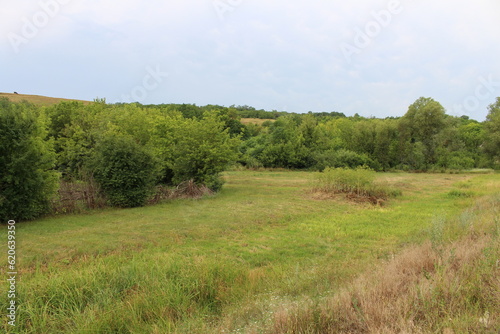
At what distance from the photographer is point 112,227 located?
11.8 meters

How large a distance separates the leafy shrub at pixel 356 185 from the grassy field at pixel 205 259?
1.41 metres

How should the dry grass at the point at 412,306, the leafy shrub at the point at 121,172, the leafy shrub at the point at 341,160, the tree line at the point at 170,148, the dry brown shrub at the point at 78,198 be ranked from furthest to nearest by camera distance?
the leafy shrub at the point at 341,160, the leafy shrub at the point at 121,172, the dry brown shrub at the point at 78,198, the tree line at the point at 170,148, the dry grass at the point at 412,306

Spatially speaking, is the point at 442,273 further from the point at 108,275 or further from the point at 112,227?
the point at 112,227

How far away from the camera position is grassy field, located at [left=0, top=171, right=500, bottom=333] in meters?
4.47

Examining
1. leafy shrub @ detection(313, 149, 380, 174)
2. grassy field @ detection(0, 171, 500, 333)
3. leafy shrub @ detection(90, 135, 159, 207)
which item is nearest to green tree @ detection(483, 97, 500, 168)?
leafy shrub @ detection(313, 149, 380, 174)

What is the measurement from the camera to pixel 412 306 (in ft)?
11.8

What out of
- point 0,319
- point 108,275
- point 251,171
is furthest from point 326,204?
point 251,171

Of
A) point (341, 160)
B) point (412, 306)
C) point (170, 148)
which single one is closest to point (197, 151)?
point (170, 148)

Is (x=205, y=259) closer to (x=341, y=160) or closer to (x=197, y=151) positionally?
(x=197, y=151)

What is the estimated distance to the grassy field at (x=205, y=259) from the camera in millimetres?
4469

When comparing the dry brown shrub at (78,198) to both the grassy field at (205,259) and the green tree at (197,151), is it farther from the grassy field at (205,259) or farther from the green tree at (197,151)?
the green tree at (197,151)

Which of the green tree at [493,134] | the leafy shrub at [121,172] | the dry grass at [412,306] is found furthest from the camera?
the green tree at [493,134]

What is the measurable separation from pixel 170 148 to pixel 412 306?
19070 mm

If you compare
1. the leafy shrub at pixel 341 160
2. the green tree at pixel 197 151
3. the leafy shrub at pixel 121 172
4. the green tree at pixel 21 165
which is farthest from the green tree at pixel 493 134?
the green tree at pixel 21 165
